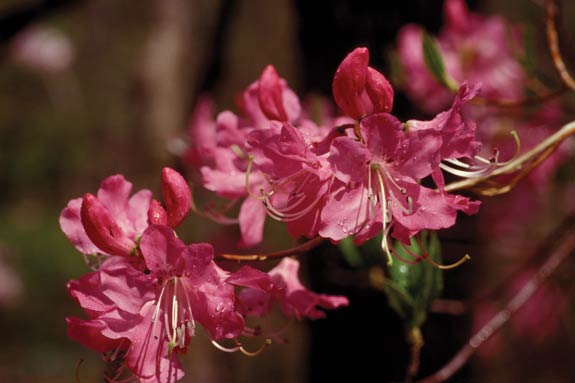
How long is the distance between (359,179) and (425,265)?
0.82 feet

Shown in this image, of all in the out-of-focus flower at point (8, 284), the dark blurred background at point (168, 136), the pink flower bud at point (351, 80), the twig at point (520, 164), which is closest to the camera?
the pink flower bud at point (351, 80)

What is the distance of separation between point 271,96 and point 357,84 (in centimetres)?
13

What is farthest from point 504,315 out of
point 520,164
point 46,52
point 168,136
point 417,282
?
point 46,52

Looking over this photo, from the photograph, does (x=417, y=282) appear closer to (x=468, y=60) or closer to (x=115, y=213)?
(x=115, y=213)

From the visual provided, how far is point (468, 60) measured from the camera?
1.75 metres

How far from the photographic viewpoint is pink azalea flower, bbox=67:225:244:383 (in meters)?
0.68

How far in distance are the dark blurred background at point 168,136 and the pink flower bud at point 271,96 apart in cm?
31

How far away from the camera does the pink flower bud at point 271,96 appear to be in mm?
771

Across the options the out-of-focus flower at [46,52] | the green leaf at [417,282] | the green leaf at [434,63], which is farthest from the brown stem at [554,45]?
the out-of-focus flower at [46,52]

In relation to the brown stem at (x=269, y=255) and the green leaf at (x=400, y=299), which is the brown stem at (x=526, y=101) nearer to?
the green leaf at (x=400, y=299)

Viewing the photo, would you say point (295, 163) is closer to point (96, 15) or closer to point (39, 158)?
point (96, 15)

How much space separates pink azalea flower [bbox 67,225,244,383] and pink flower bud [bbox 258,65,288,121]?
17 cm

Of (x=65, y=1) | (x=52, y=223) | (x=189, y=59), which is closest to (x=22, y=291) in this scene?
(x=52, y=223)

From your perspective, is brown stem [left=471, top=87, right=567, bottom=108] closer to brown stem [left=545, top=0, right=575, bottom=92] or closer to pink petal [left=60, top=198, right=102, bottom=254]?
brown stem [left=545, top=0, right=575, bottom=92]
